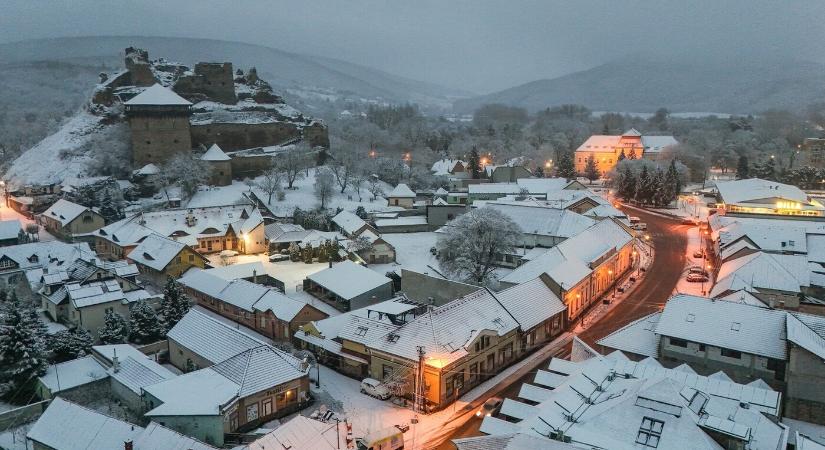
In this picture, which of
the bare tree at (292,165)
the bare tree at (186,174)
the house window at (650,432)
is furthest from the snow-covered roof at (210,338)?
the bare tree at (292,165)

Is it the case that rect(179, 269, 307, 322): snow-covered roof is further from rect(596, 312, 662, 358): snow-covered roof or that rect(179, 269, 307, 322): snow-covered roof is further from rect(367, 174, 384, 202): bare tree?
rect(367, 174, 384, 202): bare tree

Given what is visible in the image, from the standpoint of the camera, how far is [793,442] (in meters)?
19.6

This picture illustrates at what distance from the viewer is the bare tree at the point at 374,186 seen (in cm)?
6957

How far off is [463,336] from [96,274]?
22.8 metres

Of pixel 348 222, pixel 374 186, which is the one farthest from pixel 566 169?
pixel 348 222

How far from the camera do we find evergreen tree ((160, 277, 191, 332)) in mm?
34281

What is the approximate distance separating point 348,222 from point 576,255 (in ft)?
70.9

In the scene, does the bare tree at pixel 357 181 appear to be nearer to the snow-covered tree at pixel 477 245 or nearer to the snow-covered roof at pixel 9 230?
the snow-covered tree at pixel 477 245

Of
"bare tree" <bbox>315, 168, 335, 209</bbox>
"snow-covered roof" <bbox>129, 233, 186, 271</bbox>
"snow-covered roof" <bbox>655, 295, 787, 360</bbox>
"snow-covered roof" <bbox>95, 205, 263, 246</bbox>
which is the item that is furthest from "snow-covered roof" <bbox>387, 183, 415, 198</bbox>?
"snow-covered roof" <bbox>655, 295, 787, 360</bbox>

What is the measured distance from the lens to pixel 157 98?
70062 mm

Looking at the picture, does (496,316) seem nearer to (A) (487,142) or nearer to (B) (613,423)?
(B) (613,423)

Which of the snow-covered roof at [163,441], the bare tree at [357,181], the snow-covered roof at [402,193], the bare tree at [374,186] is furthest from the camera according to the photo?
the bare tree at [357,181]

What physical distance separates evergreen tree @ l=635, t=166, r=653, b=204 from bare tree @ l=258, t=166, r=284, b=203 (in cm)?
4114

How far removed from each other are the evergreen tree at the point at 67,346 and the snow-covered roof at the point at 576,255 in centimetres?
2287
